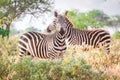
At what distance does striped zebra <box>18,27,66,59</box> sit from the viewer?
1391 cm

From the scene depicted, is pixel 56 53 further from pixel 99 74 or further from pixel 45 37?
pixel 99 74

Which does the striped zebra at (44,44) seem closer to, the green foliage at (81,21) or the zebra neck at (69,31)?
the zebra neck at (69,31)

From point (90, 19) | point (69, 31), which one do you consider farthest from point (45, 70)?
point (90, 19)

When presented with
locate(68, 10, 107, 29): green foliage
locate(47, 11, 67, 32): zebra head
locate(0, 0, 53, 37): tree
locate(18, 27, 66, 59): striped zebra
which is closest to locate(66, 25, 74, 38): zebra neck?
locate(47, 11, 67, 32): zebra head

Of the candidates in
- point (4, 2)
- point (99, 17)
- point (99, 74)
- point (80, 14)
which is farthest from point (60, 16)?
point (99, 17)

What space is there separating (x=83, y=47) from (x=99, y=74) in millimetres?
7225

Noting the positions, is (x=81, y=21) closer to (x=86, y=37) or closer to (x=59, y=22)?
(x=86, y=37)

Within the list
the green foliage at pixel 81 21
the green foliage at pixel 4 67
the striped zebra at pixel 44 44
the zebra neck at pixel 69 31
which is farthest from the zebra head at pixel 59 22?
Result: the green foliage at pixel 81 21

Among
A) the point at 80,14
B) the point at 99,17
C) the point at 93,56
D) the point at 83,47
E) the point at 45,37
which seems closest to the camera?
the point at 93,56

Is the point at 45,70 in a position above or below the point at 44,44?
below

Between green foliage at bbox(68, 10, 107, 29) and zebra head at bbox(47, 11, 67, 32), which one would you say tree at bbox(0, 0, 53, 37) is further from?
zebra head at bbox(47, 11, 67, 32)

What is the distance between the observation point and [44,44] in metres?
14.5

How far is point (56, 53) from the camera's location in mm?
13852

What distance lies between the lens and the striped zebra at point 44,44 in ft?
45.6
